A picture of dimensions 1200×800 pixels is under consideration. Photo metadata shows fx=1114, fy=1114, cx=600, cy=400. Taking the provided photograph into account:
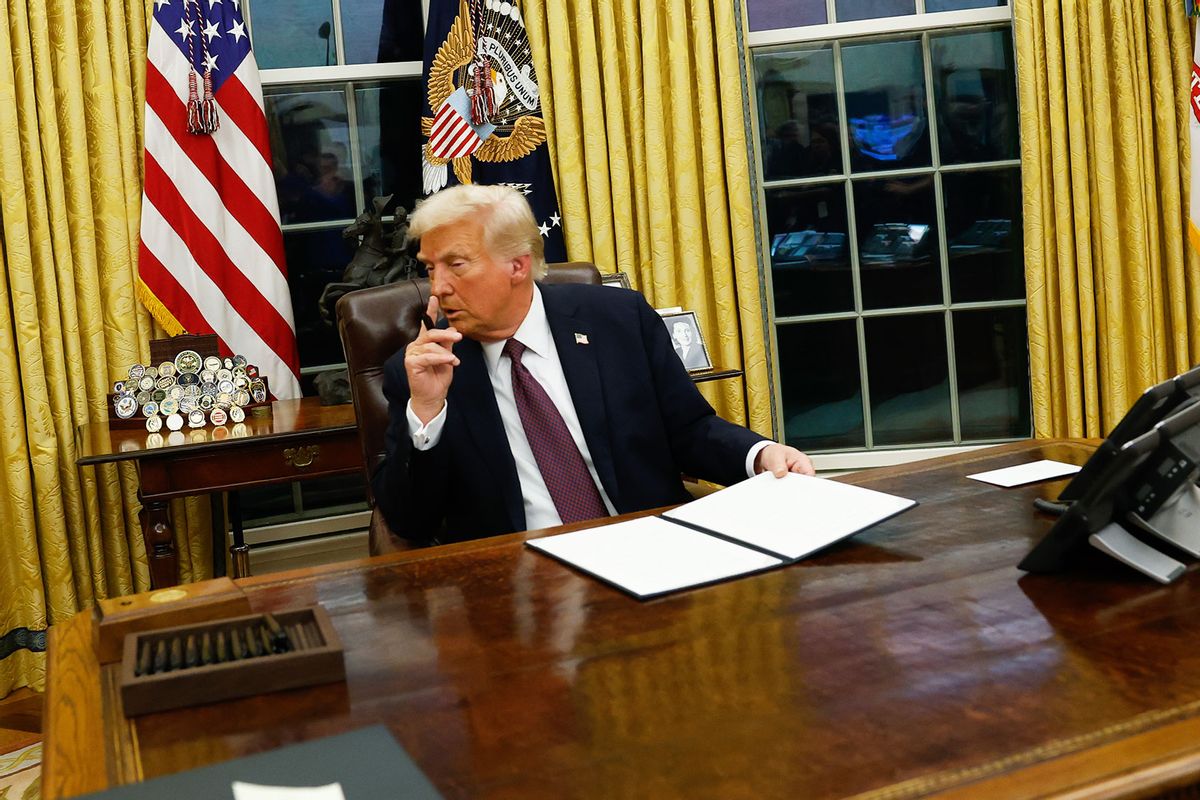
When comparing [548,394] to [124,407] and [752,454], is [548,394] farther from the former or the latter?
[124,407]

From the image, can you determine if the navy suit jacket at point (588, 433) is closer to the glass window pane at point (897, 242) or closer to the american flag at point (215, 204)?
the american flag at point (215, 204)

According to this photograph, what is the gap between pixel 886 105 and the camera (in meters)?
3.81

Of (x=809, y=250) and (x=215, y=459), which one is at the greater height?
(x=809, y=250)

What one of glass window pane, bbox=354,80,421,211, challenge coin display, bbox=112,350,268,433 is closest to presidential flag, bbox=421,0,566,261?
glass window pane, bbox=354,80,421,211

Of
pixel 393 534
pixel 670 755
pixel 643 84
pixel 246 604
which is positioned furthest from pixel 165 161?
pixel 670 755

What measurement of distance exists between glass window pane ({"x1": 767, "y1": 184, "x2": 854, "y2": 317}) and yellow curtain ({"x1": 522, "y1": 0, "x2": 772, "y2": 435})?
0.32 m

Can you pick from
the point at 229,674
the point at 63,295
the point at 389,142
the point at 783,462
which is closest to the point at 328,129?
the point at 389,142

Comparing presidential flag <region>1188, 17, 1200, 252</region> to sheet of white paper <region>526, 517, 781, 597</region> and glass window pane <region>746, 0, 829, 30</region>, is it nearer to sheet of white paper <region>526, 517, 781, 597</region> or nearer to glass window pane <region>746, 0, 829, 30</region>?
glass window pane <region>746, 0, 829, 30</region>

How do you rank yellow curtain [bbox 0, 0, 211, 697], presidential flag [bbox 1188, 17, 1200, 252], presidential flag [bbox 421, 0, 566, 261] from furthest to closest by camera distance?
presidential flag [bbox 421, 0, 566, 261]
presidential flag [bbox 1188, 17, 1200, 252]
yellow curtain [bbox 0, 0, 211, 697]

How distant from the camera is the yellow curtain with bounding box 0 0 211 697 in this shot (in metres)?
3.17

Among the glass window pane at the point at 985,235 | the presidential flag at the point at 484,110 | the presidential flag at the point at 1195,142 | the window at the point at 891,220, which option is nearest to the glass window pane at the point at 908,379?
the window at the point at 891,220

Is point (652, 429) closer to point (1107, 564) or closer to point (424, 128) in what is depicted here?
point (1107, 564)

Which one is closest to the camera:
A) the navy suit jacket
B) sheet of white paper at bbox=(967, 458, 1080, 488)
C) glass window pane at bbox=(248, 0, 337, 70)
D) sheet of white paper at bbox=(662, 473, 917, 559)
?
sheet of white paper at bbox=(662, 473, 917, 559)

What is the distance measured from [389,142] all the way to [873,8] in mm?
1706
